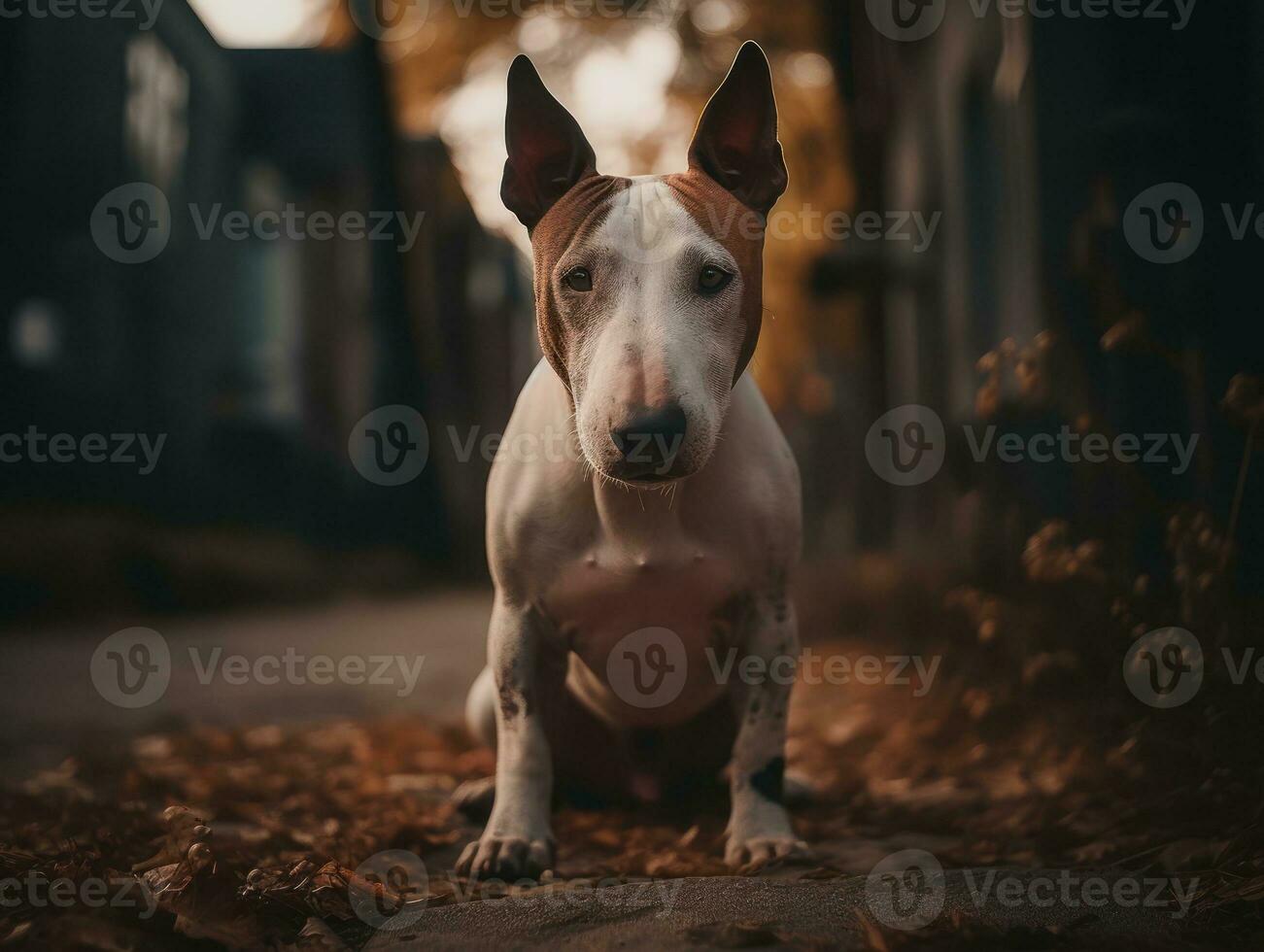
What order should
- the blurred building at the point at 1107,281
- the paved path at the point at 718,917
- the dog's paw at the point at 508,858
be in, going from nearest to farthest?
the paved path at the point at 718,917 < the dog's paw at the point at 508,858 < the blurred building at the point at 1107,281

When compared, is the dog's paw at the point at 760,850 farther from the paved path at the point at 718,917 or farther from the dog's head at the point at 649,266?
the dog's head at the point at 649,266

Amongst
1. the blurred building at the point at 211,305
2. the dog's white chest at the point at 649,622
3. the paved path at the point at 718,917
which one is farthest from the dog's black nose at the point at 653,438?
the blurred building at the point at 211,305

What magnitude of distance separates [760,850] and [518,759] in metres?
0.63

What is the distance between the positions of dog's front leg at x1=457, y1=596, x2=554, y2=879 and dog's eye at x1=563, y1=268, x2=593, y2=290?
33.1 inches

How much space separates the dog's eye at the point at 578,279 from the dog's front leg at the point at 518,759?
840 millimetres

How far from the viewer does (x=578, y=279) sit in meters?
2.41

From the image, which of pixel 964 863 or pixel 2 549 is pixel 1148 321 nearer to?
pixel 964 863

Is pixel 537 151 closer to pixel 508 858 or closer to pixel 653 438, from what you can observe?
pixel 653 438

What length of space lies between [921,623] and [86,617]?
17.5 feet

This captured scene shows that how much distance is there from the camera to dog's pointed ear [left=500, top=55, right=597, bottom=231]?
2.58m

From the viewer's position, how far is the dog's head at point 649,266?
2.19 metres

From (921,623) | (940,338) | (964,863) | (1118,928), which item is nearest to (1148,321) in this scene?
(964,863)

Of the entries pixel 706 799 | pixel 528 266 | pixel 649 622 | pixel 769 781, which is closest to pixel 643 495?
pixel 649 622

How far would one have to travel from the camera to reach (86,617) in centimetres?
711
